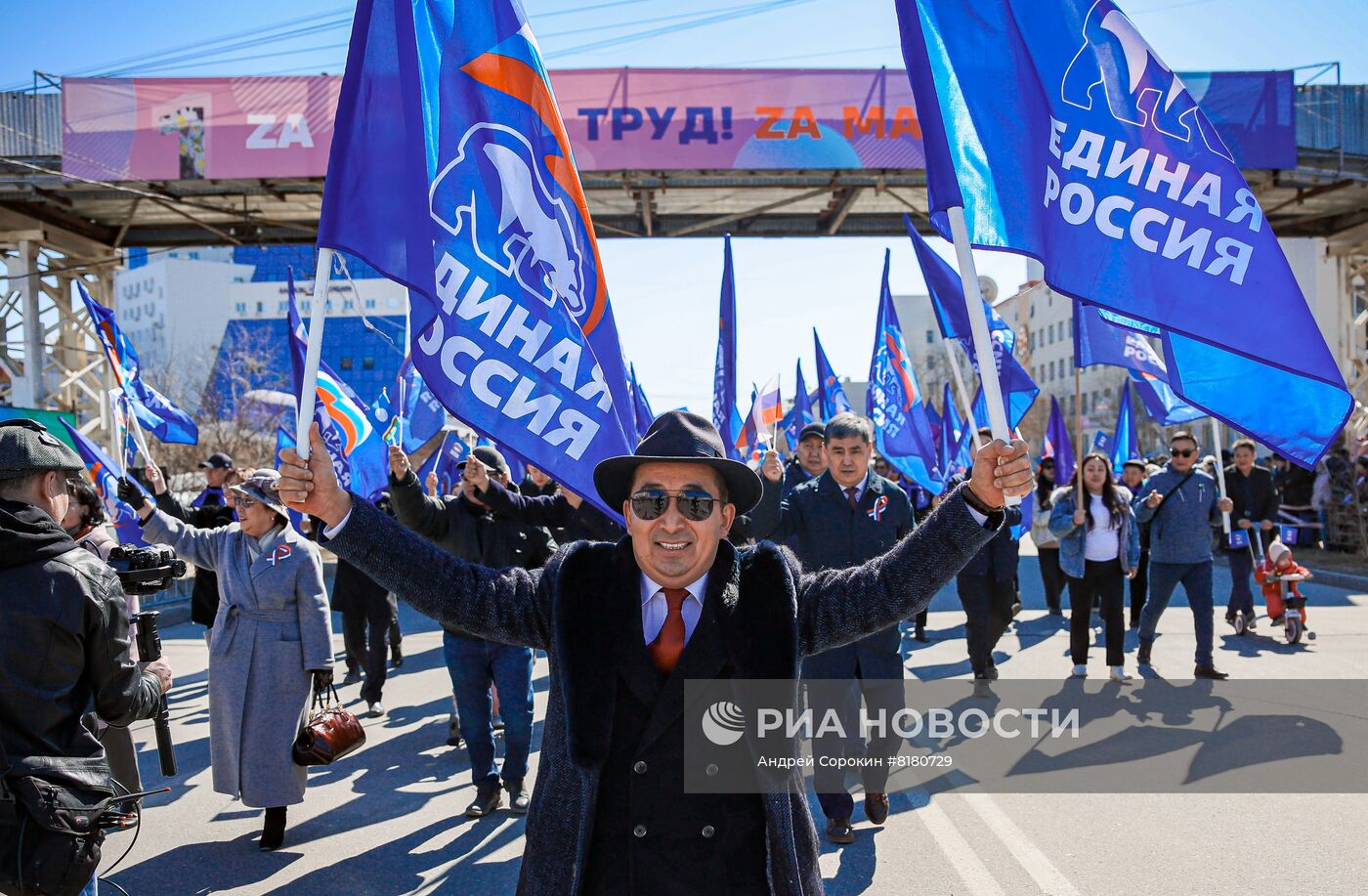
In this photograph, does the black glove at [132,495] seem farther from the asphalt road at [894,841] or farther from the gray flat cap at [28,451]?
the gray flat cap at [28,451]

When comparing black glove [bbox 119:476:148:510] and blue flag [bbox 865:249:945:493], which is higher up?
blue flag [bbox 865:249:945:493]

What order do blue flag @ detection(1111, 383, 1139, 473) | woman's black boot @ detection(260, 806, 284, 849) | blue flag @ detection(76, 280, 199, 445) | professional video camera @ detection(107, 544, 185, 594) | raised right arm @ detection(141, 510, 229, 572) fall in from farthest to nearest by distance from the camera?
blue flag @ detection(1111, 383, 1139, 473) → blue flag @ detection(76, 280, 199, 445) → raised right arm @ detection(141, 510, 229, 572) → woman's black boot @ detection(260, 806, 284, 849) → professional video camera @ detection(107, 544, 185, 594)

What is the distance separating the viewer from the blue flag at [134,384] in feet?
29.9

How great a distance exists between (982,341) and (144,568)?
335 centimetres

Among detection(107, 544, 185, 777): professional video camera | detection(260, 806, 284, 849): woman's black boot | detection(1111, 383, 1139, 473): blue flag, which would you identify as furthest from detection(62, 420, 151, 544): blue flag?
detection(1111, 383, 1139, 473): blue flag

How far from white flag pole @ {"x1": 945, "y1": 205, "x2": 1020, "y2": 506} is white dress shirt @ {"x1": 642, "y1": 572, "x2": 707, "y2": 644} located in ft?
2.51

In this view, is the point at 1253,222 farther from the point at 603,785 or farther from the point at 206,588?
the point at 206,588

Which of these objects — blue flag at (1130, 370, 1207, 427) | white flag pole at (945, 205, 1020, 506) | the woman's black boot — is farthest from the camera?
blue flag at (1130, 370, 1207, 427)

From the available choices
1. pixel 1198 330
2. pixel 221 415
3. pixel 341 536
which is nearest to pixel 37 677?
pixel 341 536

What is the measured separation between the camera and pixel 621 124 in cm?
1573

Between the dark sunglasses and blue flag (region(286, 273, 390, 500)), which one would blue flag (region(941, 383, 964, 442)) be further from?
the dark sunglasses

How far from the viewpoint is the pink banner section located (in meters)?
15.7

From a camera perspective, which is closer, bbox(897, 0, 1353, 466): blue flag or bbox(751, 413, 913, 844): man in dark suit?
bbox(897, 0, 1353, 466): blue flag

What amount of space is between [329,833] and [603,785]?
3.87 metres
